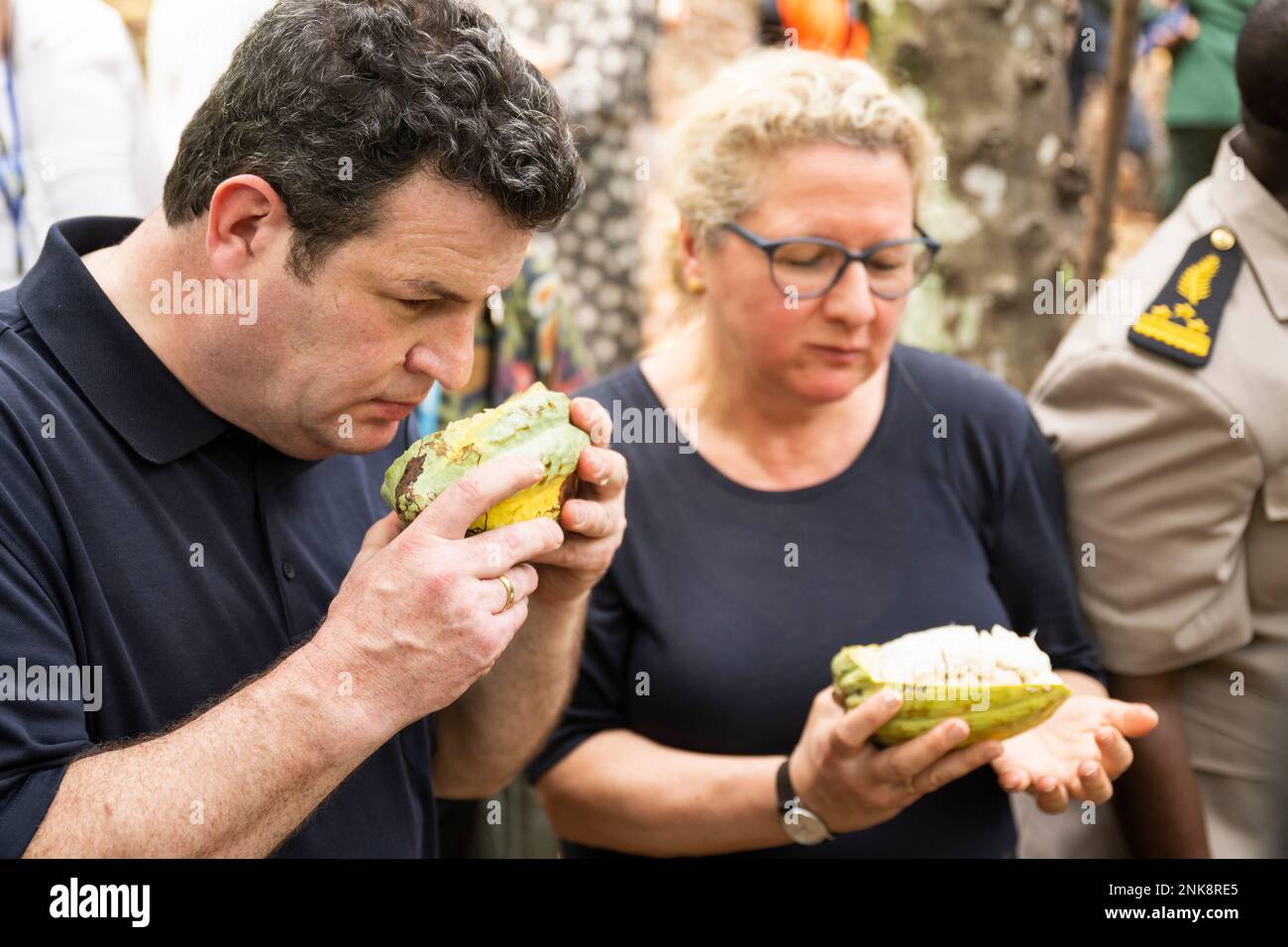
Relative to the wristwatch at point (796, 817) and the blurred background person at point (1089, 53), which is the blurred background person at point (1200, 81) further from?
the wristwatch at point (796, 817)

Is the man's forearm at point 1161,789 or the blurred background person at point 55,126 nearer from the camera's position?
the man's forearm at point 1161,789

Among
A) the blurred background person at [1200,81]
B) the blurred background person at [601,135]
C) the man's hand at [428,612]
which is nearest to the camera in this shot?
the man's hand at [428,612]

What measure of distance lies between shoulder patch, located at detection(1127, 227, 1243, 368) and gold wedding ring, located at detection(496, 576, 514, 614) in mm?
1521

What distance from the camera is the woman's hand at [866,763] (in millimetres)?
2352

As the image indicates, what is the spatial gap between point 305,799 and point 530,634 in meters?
0.72

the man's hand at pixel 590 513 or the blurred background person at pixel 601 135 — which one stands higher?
the blurred background person at pixel 601 135

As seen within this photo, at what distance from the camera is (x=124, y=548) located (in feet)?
6.49

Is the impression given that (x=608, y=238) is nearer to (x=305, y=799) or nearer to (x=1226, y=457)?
(x=1226, y=457)

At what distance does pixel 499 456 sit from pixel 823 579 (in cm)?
93

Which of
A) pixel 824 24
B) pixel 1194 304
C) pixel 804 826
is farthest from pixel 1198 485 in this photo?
pixel 824 24

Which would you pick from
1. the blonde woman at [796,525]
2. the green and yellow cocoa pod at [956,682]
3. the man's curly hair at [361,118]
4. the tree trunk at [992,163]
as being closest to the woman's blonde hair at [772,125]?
the blonde woman at [796,525]

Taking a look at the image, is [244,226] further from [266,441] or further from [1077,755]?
[1077,755]

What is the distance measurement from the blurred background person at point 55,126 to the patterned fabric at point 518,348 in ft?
3.29

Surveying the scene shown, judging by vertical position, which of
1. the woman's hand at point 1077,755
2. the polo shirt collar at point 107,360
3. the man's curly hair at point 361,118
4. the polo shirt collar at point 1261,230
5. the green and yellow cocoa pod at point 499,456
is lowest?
the woman's hand at point 1077,755
